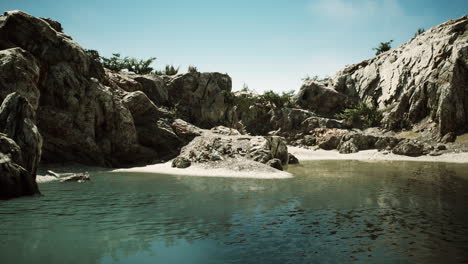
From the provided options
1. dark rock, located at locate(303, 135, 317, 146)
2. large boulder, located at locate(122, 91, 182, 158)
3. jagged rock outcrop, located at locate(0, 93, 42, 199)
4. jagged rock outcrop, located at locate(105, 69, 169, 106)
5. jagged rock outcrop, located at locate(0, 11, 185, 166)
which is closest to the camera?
jagged rock outcrop, located at locate(0, 93, 42, 199)

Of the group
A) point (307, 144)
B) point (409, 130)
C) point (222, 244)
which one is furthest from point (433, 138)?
point (222, 244)

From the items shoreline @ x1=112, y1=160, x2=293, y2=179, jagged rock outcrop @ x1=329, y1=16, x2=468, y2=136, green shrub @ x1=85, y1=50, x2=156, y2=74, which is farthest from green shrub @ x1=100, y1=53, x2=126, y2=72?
jagged rock outcrop @ x1=329, y1=16, x2=468, y2=136

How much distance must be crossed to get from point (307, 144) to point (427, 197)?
34.9 m

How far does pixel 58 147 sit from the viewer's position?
1000 inches

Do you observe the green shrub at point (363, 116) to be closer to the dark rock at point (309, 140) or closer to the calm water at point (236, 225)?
the dark rock at point (309, 140)

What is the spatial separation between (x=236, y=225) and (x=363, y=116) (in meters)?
48.6

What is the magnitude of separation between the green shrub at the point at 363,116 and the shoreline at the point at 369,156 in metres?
12.3

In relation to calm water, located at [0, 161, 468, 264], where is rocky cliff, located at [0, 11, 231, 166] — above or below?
above

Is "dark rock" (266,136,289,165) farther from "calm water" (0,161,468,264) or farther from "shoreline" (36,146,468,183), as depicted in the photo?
"calm water" (0,161,468,264)

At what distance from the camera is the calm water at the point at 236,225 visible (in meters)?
7.15

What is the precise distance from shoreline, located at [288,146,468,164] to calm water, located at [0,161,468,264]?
18.2 metres

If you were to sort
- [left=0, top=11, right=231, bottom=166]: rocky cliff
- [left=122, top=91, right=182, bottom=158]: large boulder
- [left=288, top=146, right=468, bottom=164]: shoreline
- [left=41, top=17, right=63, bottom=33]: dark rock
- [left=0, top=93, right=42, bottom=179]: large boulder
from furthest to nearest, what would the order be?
[left=288, top=146, right=468, bottom=164]: shoreline, [left=122, top=91, right=182, bottom=158]: large boulder, [left=41, top=17, right=63, bottom=33]: dark rock, [left=0, top=11, right=231, bottom=166]: rocky cliff, [left=0, top=93, right=42, bottom=179]: large boulder

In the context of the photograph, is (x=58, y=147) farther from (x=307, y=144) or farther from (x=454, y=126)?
(x=454, y=126)

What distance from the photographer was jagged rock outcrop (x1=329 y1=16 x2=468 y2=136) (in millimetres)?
39906
